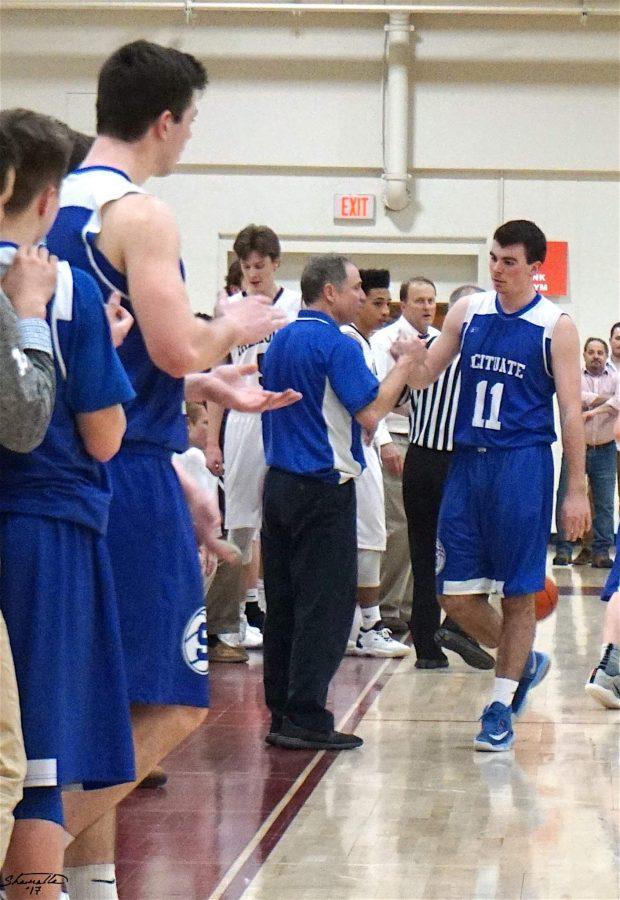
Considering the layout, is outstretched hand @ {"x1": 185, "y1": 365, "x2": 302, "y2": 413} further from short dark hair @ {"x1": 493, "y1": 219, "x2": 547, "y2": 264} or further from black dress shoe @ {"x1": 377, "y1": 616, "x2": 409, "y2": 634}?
black dress shoe @ {"x1": 377, "y1": 616, "x2": 409, "y2": 634}

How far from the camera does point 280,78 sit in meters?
13.3

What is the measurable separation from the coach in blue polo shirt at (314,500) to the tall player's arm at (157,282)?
7.71ft

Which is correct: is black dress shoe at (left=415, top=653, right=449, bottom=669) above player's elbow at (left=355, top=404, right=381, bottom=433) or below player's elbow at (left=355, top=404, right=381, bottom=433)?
below

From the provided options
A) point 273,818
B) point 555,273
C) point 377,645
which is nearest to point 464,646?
point 377,645

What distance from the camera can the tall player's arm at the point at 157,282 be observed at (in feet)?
8.71

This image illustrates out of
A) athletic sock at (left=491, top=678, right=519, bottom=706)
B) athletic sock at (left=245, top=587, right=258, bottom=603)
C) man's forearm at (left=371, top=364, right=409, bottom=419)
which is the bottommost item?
athletic sock at (left=245, top=587, right=258, bottom=603)

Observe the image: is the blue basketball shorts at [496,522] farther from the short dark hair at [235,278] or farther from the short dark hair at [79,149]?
the short dark hair at [235,278]

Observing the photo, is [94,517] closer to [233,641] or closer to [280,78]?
[233,641]

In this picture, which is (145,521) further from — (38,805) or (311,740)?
(311,740)

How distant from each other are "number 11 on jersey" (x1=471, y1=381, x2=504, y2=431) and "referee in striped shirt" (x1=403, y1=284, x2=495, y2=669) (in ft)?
5.63

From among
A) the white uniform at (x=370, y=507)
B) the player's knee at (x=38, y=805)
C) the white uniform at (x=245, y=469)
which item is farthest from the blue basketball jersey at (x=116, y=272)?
the white uniform at (x=370, y=507)

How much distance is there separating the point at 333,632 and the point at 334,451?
0.66 m

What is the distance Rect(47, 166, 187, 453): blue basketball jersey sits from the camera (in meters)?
2.74

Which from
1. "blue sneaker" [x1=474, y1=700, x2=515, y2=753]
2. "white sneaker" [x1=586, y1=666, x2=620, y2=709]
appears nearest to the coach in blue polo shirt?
"blue sneaker" [x1=474, y1=700, x2=515, y2=753]
